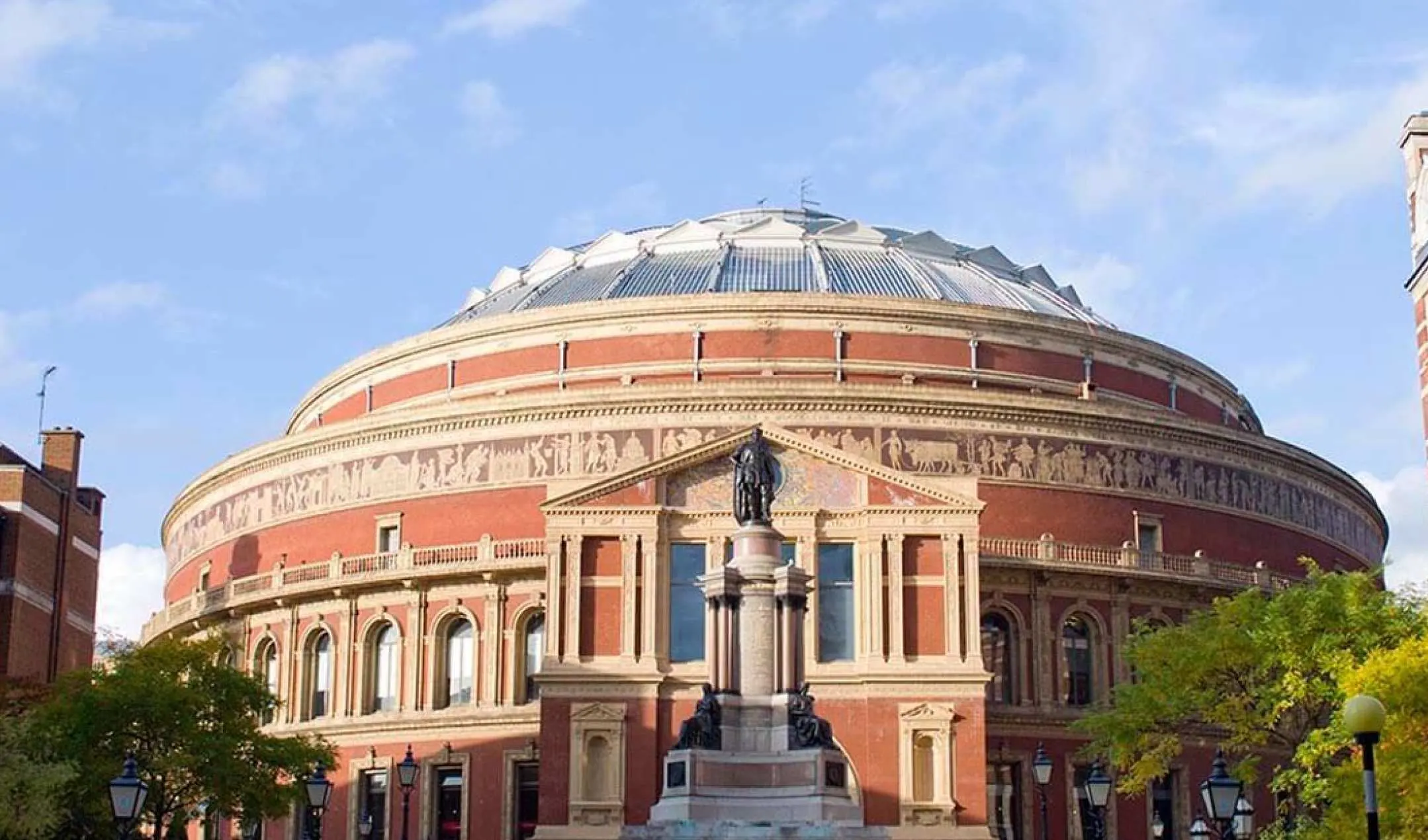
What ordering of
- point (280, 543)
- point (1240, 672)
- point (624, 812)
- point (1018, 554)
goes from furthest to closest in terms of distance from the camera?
point (280, 543), point (1018, 554), point (624, 812), point (1240, 672)

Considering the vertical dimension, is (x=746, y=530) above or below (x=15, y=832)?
above

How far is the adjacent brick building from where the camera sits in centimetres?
6756

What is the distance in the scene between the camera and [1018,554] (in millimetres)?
68625

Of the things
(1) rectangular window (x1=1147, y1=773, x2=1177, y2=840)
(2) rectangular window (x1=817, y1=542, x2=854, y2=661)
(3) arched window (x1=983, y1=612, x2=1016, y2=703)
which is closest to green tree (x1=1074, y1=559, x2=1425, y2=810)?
(2) rectangular window (x1=817, y1=542, x2=854, y2=661)

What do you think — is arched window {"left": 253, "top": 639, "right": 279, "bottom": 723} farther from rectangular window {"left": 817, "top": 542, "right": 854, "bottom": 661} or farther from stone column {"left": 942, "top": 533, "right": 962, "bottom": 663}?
stone column {"left": 942, "top": 533, "right": 962, "bottom": 663}

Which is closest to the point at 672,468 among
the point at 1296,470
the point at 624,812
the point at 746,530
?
the point at 624,812

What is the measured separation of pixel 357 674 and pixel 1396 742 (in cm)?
3982

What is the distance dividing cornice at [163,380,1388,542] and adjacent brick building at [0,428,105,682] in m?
7.36

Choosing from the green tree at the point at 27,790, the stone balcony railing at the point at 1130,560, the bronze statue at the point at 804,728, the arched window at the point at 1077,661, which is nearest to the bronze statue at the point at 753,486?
the bronze statue at the point at 804,728

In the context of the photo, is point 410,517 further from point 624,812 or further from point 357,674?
point 624,812

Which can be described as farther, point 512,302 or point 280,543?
point 512,302

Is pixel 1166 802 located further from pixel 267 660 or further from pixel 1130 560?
pixel 267 660

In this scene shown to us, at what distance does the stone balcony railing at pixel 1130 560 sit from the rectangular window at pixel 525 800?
51.8 ft

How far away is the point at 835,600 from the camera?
62938mm
